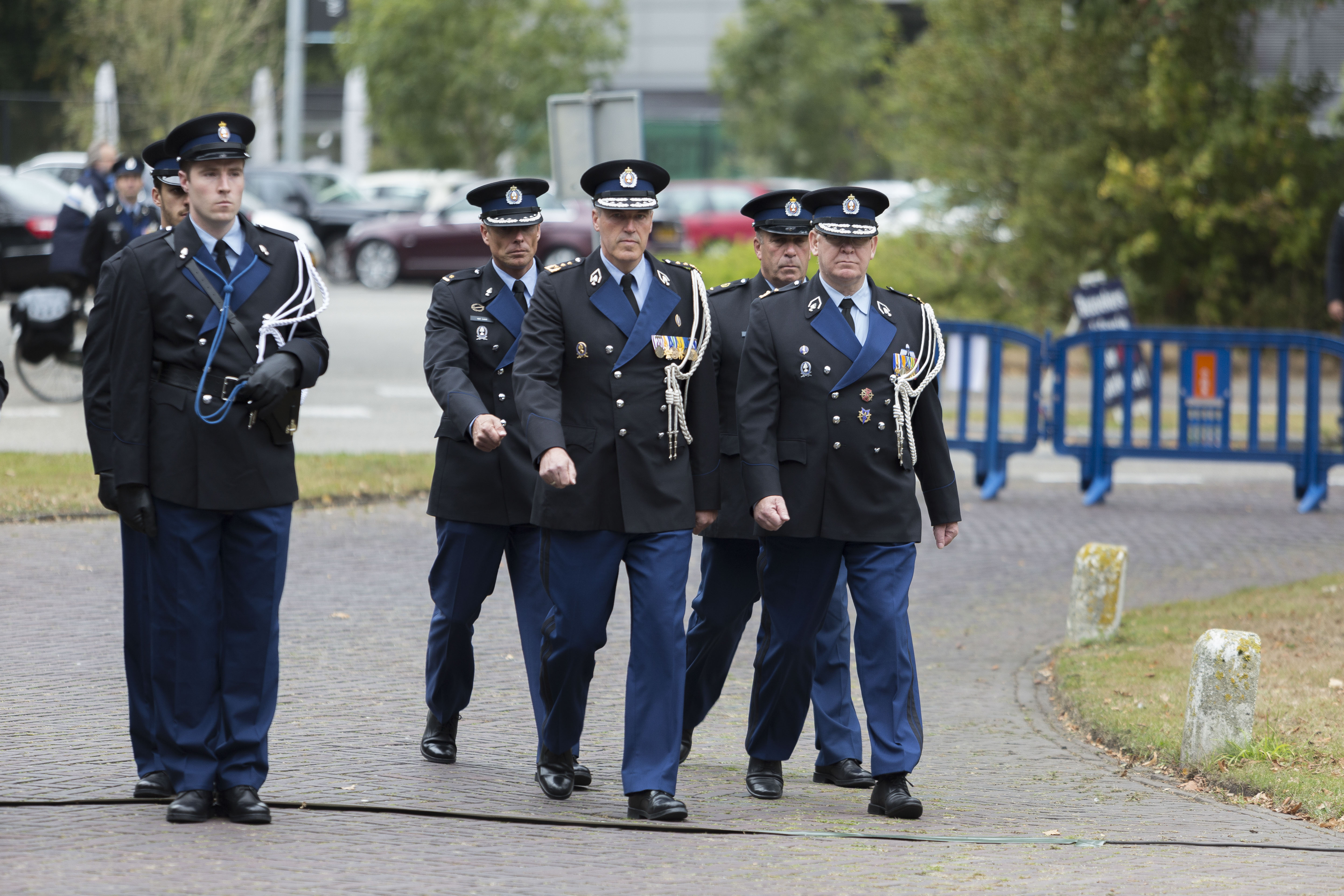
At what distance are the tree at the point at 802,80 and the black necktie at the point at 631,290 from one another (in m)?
33.8

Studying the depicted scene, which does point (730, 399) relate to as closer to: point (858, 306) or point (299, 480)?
point (858, 306)

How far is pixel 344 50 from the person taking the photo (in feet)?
125

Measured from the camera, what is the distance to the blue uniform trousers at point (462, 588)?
627 cm

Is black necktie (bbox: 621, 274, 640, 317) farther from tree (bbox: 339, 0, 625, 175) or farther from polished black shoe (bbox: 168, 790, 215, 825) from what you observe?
tree (bbox: 339, 0, 625, 175)

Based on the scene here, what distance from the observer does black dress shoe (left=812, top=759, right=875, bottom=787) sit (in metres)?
6.23

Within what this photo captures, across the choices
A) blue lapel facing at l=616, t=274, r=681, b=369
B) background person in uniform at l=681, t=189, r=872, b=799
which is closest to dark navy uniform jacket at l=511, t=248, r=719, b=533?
blue lapel facing at l=616, t=274, r=681, b=369

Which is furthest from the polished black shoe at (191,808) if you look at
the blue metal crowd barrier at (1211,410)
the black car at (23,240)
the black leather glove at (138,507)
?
the black car at (23,240)

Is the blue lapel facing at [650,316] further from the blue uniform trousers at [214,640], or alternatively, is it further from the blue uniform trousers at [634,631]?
the blue uniform trousers at [214,640]

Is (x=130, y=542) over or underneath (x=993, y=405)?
underneath

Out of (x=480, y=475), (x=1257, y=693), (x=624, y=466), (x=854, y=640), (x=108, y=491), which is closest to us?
(x=108, y=491)

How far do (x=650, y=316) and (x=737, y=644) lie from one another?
1292 millimetres

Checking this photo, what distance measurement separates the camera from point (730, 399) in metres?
6.27

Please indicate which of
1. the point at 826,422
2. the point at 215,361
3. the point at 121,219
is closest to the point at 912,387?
the point at 826,422

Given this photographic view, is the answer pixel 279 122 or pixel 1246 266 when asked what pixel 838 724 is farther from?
pixel 279 122
